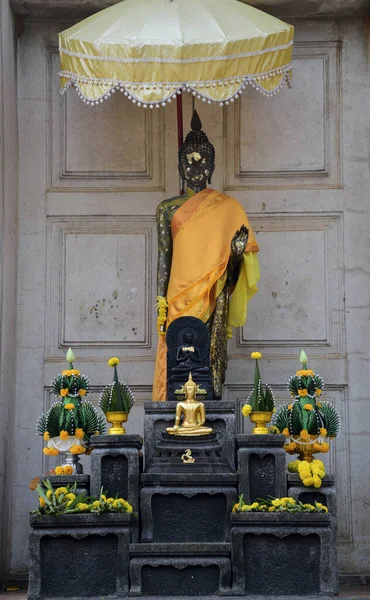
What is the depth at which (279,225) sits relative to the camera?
36.7 feet

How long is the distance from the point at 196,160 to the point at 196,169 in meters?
0.07

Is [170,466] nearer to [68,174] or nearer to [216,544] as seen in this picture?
[216,544]

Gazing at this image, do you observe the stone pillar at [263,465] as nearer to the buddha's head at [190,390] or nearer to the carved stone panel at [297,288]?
the buddha's head at [190,390]

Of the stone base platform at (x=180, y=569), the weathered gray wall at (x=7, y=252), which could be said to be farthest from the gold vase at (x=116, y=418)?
the weathered gray wall at (x=7, y=252)

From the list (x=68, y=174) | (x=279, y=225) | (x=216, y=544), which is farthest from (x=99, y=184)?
(x=216, y=544)

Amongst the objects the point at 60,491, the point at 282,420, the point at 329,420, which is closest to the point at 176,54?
the point at 282,420

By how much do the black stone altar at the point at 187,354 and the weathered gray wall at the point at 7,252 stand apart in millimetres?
1694

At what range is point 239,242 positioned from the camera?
32.0 feet

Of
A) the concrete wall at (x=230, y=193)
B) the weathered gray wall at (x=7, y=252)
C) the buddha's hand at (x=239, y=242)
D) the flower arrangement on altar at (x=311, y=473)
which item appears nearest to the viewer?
the flower arrangement on altar at (x=311, y=473)

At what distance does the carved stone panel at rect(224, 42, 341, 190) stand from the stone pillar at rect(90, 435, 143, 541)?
10.3 ft

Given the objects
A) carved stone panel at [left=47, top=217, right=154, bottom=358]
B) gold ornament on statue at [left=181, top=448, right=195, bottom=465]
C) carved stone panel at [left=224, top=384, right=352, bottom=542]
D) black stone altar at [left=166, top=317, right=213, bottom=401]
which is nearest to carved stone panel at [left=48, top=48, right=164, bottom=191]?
carved stone panel at [left=47, top=217, right=154, bottom=358]

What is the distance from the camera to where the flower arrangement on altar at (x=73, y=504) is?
844 centimetres

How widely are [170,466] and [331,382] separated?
8.16 ft

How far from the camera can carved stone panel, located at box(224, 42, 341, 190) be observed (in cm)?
1125
